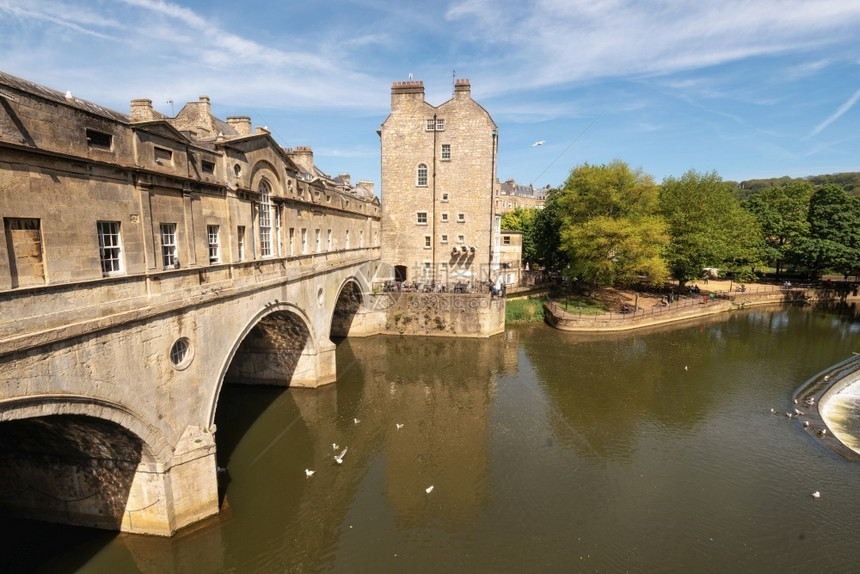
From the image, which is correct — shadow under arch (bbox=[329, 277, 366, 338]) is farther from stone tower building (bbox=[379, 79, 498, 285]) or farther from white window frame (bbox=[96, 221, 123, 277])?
white window frame (bbox=[96, 221, 123, 277])

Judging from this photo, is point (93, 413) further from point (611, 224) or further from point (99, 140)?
point (611, 224)

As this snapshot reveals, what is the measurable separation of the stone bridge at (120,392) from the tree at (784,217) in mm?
55429

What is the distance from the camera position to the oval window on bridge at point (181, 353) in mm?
11172

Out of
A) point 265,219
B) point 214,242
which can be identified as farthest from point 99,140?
point 265,219

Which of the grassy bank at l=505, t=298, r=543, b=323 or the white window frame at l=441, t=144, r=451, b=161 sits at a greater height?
the white window frame at l=441, t=144, r=451, b=161

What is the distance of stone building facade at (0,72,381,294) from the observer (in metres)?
7.52

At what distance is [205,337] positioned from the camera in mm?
12281

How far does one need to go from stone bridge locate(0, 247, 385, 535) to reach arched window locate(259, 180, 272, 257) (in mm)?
1096

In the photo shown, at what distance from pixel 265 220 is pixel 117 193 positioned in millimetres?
7178

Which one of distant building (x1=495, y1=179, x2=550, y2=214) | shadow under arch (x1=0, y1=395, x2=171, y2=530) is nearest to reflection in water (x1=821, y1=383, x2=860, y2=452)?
shadow under arch (x1=0, y1=395, x2=171, y2=530)

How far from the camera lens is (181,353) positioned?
11.6 metres

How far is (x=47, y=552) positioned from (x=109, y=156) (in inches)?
389

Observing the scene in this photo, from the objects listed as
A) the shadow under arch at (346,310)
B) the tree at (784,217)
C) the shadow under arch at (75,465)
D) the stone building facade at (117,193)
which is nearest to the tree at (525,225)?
the shadow under arch at (346,310)

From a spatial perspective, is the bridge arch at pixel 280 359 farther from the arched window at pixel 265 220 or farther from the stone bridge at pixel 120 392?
the stone bridge at pixel 120 392
